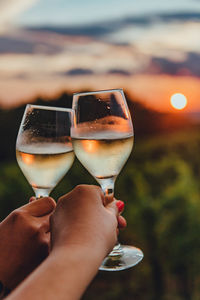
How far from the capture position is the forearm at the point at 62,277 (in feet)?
2.84

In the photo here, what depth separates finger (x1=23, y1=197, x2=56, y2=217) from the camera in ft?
4.55

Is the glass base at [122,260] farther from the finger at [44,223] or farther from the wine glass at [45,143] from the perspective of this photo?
the wine glass at [45,143]

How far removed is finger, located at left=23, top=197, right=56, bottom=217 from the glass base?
25 cm

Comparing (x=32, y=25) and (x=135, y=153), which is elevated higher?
(x=32, y=25)

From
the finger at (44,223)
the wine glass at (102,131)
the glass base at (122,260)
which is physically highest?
the wine glass at (102,131)

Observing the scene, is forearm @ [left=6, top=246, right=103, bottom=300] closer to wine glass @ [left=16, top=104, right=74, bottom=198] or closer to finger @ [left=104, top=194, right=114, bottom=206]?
finger @ [left=104, top=194, right=114, bottom=206]

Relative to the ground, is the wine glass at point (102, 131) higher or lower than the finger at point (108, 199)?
higher

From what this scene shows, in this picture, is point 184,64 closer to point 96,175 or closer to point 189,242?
point 189,242

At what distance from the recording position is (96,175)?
1387 mm

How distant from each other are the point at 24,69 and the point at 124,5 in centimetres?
1148

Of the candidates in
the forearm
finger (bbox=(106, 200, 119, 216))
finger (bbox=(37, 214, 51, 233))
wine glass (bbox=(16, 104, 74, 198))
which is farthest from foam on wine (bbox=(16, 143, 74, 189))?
the forearm

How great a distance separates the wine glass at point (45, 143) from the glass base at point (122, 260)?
0.33 metres

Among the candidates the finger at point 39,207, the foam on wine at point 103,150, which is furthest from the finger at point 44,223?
the foam on wine at point 103,150

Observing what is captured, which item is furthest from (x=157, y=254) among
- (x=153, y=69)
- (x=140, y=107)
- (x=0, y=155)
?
(x=153, y=69)
